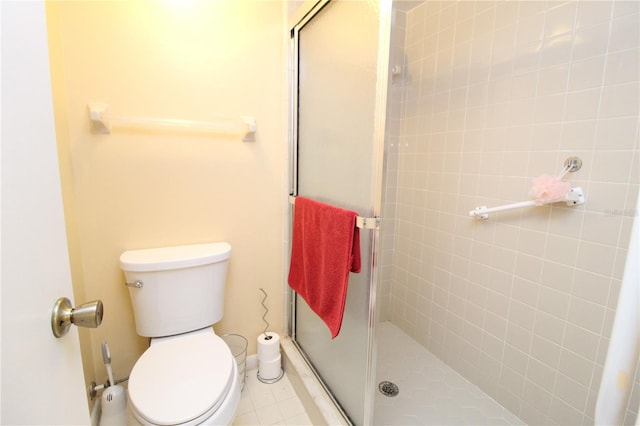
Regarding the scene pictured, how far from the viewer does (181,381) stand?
102 cm

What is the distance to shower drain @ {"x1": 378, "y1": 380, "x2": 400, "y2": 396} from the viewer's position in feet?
5.14

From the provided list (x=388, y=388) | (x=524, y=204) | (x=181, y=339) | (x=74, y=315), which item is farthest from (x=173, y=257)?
(x=524, y=204)

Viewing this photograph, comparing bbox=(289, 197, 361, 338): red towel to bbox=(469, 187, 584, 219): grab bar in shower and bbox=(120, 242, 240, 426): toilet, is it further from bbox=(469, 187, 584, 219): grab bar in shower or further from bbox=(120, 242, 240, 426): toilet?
bbox=(469, 187, 584, 219): grab bar in shower

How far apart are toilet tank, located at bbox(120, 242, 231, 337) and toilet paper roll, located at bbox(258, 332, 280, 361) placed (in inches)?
13.8

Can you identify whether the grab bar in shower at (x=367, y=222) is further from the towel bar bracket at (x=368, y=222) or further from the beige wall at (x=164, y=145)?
the beige wall at (x=164, y=145)

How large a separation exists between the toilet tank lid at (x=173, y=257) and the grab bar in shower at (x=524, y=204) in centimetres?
129

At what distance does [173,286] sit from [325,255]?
707mm

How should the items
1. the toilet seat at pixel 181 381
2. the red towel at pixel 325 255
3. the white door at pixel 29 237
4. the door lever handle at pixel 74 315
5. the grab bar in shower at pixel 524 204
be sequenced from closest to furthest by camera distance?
the white door at pixel 29 237, the door lever handle at pixel 74 315, the toilet seat at pixel 181 381, the red towel at pixel 325 255, the grab bar in shower at pixel 524 204

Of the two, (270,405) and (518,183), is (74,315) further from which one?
(518,183)

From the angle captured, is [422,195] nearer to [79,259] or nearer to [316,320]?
[316,320]

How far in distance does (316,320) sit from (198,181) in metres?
0.91

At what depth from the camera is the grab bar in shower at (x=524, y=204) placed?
1.16 m

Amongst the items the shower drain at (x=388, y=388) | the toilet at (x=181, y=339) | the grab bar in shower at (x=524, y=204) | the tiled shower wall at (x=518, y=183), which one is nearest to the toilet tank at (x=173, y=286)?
the toilet at (x=181, y=339)

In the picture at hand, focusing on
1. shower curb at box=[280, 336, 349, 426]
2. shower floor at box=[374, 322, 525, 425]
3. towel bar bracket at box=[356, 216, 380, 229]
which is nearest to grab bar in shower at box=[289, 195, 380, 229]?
towel bar bracket at box=[356, 216, 380, 229]
